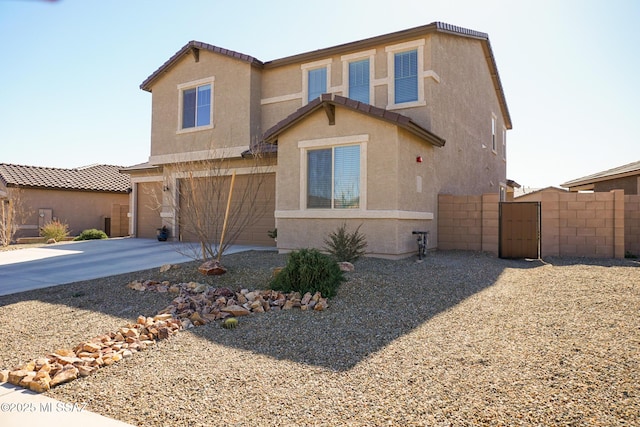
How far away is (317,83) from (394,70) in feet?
9.50

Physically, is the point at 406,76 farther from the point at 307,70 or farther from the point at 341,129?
the point at 307,70

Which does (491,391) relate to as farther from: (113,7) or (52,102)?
(52,102)

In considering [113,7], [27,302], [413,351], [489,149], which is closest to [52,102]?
[27,302]

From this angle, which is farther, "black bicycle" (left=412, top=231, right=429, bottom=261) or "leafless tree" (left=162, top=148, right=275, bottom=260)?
"leafless tree" (left=162, top=148, right=275, bottom=260)

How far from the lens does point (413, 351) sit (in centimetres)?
491

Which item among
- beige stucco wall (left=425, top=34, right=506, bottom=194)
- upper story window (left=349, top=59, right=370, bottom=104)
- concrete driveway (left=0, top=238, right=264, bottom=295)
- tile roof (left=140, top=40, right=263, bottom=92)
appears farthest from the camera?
tile roof (left=140, top=40, right=263, bottom=92)

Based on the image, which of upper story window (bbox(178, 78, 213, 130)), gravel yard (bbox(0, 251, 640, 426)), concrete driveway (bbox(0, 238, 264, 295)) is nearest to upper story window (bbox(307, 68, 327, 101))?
upper story window (bbox(178, 78, 213, 130))

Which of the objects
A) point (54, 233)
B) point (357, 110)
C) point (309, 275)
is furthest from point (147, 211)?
point (309, 275)

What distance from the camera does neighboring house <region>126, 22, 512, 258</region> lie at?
1099cm

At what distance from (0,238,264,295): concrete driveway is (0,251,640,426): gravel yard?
1.47m

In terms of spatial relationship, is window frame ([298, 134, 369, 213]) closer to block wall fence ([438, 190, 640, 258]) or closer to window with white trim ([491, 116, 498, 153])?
block wall fence ([438, 190, 640, 258])

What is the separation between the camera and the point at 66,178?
2550 centimetres

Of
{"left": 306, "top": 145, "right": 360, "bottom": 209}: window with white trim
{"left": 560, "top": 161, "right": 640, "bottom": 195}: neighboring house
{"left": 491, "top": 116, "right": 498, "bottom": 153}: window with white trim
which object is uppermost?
{"left": 491, "top": 116, "right": 498, "bottom": 153}: window with white trim

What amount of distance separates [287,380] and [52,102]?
535cm
